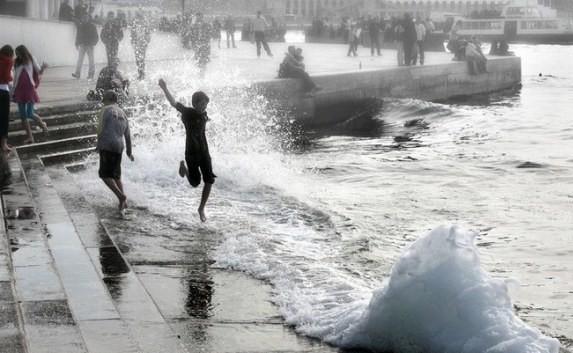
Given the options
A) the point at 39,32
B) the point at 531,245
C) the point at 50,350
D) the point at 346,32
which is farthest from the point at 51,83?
the point at 346,32

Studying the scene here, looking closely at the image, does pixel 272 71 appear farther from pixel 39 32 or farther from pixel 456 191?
pixel 456 191

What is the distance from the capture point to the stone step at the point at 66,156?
1277 cm

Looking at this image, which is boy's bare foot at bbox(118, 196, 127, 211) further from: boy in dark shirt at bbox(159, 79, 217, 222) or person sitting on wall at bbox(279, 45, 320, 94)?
person sitting on wall at bbox(279, 45, 320, 94)

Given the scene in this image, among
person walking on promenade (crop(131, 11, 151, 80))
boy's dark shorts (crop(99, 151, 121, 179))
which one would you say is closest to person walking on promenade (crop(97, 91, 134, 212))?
boy's dark shorts (crop(99, 151, 121, 179))

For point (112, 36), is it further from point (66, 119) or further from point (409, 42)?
point (409, 42)

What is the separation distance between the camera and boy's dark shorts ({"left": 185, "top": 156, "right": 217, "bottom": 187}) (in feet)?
33.1

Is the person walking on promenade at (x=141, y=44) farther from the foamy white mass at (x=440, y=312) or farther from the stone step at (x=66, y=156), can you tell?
the foamy white mass at (x=440, y=312)

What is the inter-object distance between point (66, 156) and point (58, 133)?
115cm

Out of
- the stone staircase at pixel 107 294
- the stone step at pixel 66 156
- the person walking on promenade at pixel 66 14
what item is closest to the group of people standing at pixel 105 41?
the person walking on promenade at pixel 66 14

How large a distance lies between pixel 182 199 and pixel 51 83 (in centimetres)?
926

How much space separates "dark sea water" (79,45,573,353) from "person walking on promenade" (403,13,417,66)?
4.07 meters

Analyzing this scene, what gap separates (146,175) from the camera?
1305 centimetres

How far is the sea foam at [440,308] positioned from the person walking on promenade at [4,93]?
23.4 ft

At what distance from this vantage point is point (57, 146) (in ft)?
45.2
